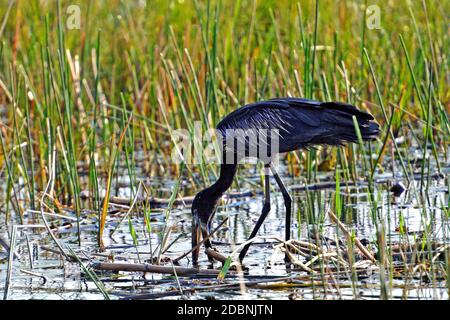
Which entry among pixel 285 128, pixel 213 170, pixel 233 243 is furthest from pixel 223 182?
pixel 213 170

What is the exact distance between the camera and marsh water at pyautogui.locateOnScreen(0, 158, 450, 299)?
4.10 metres

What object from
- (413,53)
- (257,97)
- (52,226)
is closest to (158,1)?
(413,53)

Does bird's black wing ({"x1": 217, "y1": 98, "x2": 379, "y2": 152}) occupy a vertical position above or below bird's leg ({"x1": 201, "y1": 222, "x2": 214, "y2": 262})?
above

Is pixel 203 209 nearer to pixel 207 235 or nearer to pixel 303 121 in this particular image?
pixel 207 235

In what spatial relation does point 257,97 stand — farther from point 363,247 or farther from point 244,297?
point 244,297

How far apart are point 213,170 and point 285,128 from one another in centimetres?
143

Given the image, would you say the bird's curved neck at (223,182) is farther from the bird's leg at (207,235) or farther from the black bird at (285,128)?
the bird's leg at (207,235)

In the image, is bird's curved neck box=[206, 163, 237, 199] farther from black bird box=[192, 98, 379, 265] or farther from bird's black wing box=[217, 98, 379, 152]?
bird's black wing box=[217, 98, 379, 152]

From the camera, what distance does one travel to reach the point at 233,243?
16.8 ft

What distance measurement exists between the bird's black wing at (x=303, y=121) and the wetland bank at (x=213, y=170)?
0.98 feet

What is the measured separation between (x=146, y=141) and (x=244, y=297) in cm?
353

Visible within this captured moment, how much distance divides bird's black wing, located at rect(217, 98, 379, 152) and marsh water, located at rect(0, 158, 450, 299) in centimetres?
34

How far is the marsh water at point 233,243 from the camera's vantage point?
4.10 m

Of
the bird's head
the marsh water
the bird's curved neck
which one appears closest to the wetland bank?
the marsh water
